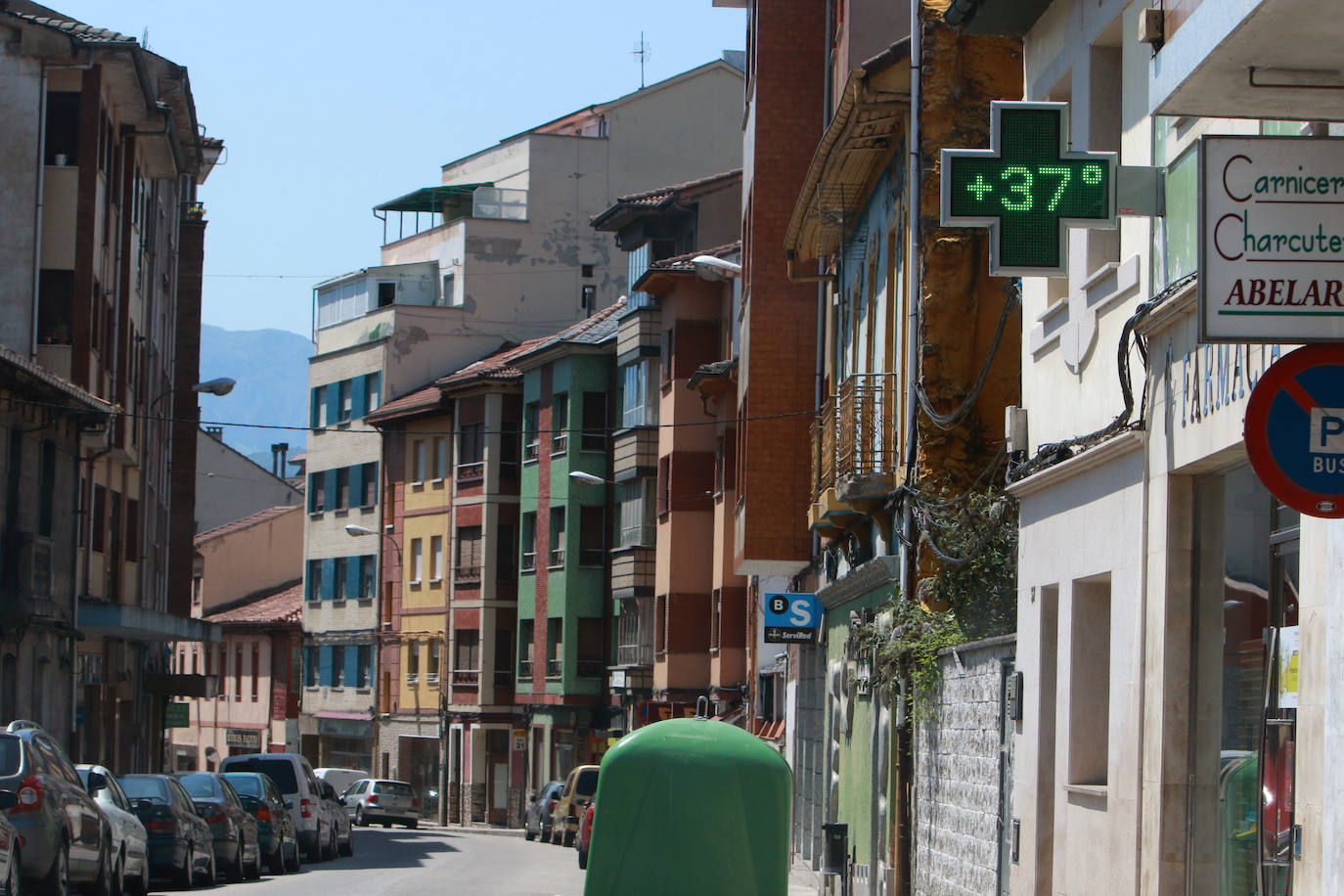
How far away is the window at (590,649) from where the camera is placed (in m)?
63.5

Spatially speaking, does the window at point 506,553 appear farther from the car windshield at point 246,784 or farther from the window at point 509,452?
the car windshield at point 246,784

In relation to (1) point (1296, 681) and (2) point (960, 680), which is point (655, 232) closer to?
(2) point (960, 680)

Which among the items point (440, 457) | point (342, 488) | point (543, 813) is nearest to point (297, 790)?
point (543, 813)

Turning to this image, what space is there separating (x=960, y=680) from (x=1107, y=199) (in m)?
8.81

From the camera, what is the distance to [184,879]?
24.8 m

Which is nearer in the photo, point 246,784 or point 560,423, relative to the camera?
point 246,784

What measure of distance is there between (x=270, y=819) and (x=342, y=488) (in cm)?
4650

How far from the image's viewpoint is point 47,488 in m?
37.0

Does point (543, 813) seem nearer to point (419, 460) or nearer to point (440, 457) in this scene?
point (440, 457)

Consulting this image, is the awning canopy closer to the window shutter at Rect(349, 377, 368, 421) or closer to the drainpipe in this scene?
the window shutter at Rect(349, 377, 368, 421)

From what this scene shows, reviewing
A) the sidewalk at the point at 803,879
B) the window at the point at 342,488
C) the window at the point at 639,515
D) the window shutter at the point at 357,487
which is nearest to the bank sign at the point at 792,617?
the sidewalk at the point at 803,879

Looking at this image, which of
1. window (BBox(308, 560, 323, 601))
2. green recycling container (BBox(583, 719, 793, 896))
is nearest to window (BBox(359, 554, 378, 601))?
window (BBox(308, 560, 323, 601))

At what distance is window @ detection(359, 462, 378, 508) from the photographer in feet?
249

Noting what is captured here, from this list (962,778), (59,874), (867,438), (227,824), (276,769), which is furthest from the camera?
(276,769)
